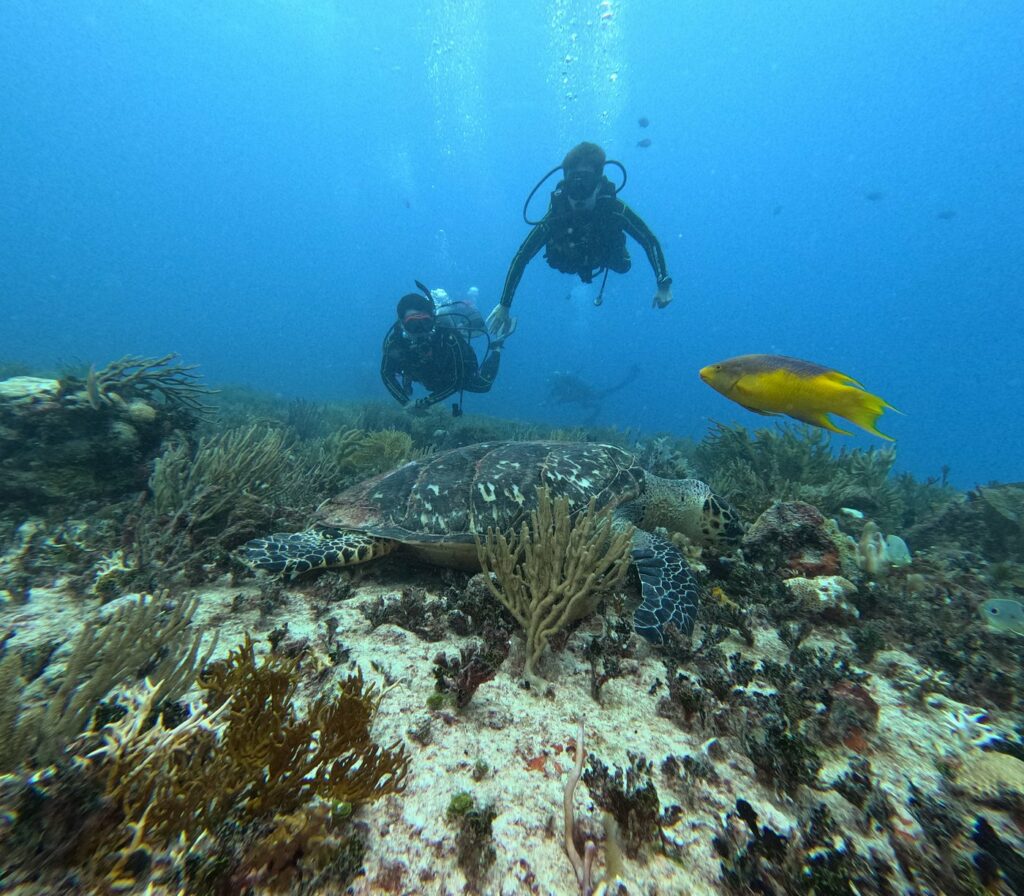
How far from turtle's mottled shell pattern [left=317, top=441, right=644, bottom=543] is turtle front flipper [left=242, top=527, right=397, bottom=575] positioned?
12 centimetres

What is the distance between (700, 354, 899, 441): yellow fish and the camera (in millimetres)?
2678

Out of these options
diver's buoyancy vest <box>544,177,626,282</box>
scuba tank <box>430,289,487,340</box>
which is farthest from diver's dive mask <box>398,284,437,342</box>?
diver's buoyancy vest <box>544,177,626,282</box>

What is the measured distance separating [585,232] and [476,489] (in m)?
11.7

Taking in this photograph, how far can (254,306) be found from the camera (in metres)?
142

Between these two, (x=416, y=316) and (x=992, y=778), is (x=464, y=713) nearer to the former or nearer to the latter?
(x=992, y=778)

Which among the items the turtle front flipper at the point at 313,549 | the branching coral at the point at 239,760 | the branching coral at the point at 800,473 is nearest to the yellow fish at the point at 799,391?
the branching coral at the point at 239,760

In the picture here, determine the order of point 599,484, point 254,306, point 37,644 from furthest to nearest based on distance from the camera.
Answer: point 254,306 → point 599,484 → point 37,644

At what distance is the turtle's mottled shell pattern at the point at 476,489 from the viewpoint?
4.32 meters

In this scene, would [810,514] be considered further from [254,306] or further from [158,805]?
[254,306]

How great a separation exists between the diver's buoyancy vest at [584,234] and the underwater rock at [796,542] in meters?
11.4

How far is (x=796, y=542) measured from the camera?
13.7 feet

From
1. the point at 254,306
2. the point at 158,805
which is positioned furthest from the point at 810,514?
the point at 254,306

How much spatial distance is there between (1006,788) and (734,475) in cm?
623

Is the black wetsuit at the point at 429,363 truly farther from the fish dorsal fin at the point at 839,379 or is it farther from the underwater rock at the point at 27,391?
the fish dorsal fin at the point at 839,379
